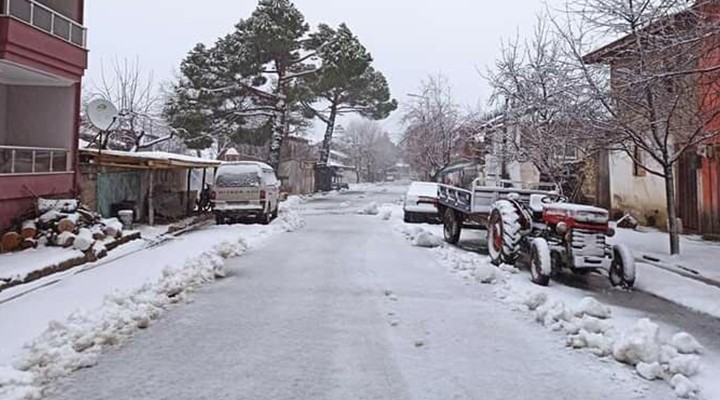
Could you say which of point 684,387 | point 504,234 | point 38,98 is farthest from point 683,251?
point 38,98

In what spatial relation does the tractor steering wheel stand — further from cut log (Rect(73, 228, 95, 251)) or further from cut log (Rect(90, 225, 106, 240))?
cut log (Rect(90, 225, 106, 240))

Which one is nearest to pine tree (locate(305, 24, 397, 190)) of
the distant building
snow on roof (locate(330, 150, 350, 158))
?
the distant building

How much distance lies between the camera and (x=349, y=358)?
588 cm

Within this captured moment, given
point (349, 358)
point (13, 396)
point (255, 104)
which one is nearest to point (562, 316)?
point (349, 358)

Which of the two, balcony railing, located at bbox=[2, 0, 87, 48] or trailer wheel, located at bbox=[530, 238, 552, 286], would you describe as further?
balcony railing, located at bbox=[2, 0, 87, 48]

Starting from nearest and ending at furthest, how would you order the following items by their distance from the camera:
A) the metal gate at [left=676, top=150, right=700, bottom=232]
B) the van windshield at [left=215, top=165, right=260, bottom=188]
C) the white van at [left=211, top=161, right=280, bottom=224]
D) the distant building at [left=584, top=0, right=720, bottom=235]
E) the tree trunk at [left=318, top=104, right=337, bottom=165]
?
the distant building at [left=584, top=0, right=720, bottom=235] < the metal gate at [left=676, top=150, right=700, bottom=232] < the white van at [left=211, top=161, right=280, bottom=224] < the van windshield at [left=215, top=165, right=260, bottom=188] < the tree trunk at [left=318, top=104, right=337, bottom=165]

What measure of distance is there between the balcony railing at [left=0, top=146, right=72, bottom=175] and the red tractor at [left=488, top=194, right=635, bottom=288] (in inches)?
381

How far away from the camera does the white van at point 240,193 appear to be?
2059cm

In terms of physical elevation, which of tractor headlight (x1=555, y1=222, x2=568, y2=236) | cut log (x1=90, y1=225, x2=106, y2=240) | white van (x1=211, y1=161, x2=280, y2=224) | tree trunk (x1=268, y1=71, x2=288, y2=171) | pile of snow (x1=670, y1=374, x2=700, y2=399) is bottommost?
pile of snow (x1=670, y1=374, x2=700, y2=399)

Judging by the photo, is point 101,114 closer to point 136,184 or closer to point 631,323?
point 136,184

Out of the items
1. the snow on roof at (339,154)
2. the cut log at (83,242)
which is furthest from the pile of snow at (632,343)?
the snow on roof at (339,154)

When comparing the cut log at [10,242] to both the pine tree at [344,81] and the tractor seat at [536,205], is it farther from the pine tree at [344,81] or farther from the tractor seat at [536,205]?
the pine tree at [344,81]

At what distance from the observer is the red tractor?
9727 mm

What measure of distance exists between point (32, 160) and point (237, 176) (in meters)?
8.01
